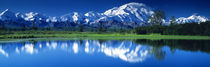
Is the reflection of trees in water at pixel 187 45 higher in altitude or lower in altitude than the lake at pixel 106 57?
higher

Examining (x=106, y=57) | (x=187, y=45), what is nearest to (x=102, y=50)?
(x=106, y=57)

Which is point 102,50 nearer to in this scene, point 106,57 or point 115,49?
point 115,49

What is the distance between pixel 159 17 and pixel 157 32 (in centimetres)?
3588

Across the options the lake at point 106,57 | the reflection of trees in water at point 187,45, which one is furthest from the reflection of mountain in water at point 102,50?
the reflection of trees in water at point 187,45

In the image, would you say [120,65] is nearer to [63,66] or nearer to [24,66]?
[63,66]

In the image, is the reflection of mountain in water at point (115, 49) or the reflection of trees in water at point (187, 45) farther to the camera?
the reflection of trees in water at point (187, 45)

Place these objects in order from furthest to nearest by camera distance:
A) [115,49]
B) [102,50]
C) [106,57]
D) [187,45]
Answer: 1. [187,45]
2. [115,49]
3. [102,50]
4. [106,57]

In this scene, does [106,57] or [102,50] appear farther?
[102,50]

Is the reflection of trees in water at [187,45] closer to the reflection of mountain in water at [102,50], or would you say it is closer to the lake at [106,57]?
the lake at [106,57]

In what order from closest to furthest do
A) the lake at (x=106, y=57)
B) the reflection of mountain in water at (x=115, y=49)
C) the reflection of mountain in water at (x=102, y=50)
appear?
the lake at (x=106, y=57), the reflection of mountain in water at (x=102, y=50), the reflection of mountain in water at (x=115, y=49)

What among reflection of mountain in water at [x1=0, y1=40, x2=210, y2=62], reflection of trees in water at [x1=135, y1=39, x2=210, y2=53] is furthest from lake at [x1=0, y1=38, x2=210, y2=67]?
reflection of trees in water at [x1=135, y1=39, x2=210, y2=53]

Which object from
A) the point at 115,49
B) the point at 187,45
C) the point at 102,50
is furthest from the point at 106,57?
the point at 187,45

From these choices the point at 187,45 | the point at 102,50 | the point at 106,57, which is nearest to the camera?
the point at 106,57

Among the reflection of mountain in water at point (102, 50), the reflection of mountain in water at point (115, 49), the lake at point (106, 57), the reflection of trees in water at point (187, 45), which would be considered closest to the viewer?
the lake at point (106, 57)
